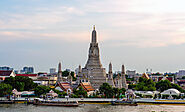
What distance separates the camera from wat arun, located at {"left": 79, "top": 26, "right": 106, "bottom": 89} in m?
103

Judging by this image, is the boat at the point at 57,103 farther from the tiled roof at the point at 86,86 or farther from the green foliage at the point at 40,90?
the tiled roof at the point at 86,86

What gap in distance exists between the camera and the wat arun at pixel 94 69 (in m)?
103

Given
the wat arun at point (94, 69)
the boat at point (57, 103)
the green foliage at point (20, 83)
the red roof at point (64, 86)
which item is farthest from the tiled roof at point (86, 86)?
the boat at point (57, 103)

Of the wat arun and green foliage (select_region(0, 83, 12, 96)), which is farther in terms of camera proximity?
the wat arun

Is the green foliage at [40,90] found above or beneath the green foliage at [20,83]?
beneath

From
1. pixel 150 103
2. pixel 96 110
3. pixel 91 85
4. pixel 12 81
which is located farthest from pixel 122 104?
pixel 12 81

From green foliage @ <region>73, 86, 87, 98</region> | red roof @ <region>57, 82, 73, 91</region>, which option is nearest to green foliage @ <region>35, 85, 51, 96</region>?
green foliage @ <region>73, 86, 87, 98</region>

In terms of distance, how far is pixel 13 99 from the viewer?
81625 mm

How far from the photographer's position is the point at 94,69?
4149 inches

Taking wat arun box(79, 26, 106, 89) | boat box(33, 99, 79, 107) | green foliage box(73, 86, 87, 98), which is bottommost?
boat box(33, 99, 79, 107)

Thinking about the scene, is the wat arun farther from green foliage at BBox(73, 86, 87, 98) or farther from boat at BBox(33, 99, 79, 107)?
boat at BBox(33, 99, 79, 107)

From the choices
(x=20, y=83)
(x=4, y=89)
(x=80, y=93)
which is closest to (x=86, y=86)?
(x=80, y=93)

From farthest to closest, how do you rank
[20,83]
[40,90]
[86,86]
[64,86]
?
[86,86], [64,86], [20,83], [40,90]

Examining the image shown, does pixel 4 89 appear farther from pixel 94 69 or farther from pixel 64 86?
pixel 94 69
